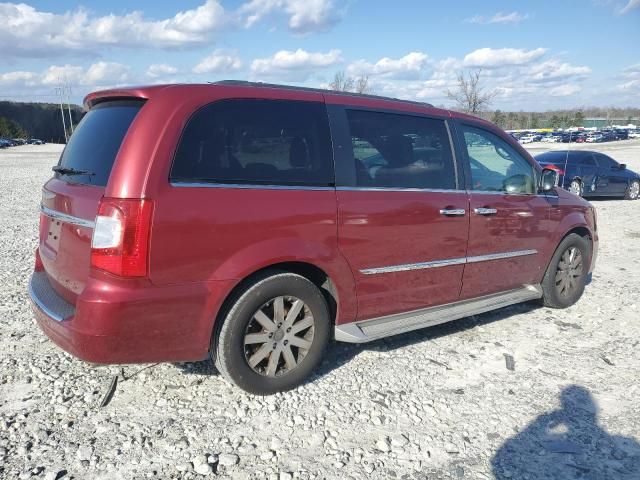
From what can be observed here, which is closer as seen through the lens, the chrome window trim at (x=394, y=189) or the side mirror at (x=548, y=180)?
the chrome window trim at (x=394, y=189)

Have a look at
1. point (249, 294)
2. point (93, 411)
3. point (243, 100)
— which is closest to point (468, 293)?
point (249, 294)

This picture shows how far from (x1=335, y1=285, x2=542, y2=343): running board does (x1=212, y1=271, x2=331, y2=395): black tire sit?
193 millimetres

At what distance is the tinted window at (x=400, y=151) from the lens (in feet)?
12.3

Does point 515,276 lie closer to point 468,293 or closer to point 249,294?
point 468,293

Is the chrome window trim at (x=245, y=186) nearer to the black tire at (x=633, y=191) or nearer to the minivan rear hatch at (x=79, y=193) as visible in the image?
the minivan rear hatch at (x=79, y=193)

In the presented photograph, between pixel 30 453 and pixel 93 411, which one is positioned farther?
pixel 93 411

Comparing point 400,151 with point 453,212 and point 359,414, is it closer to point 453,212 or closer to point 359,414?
point 453,212

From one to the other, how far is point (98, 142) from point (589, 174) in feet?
48.6

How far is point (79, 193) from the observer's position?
314cm

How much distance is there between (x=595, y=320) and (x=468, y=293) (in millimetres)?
1559

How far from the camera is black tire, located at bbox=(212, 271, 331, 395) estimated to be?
3227 mm

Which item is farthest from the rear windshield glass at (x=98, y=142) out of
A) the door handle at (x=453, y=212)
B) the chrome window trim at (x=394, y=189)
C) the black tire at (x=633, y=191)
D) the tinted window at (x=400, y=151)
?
the black tire at (x=633, y=191)

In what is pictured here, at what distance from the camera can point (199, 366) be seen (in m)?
3.88

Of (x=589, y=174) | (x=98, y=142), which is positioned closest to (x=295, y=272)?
(x=98, y=142)
